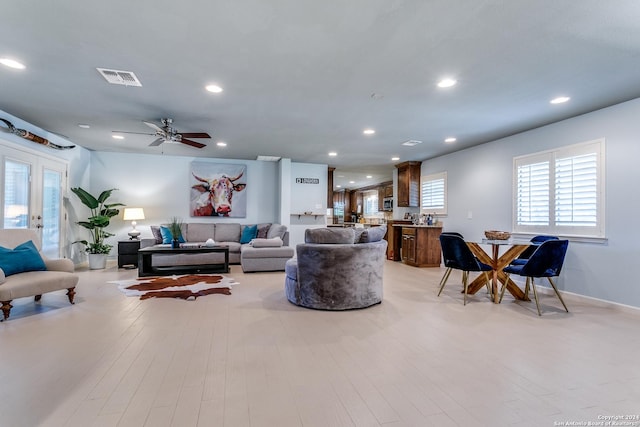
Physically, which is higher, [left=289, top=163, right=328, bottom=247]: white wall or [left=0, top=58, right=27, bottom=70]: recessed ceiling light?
[left=0, top=58, right=27, bottom=70]: recessed ceiling light

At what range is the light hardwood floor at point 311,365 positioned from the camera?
1.75 m

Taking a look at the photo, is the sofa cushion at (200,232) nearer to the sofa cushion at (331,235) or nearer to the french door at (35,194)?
the french door at (35,194)

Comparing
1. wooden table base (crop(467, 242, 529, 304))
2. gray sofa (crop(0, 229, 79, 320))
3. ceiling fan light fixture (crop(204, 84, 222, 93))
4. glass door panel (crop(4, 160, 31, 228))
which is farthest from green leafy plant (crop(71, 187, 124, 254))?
wooden table base (crop(467, 242, 529, 304))

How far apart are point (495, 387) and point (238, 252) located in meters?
5.70

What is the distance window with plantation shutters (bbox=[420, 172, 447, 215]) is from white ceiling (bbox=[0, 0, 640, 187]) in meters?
2.16

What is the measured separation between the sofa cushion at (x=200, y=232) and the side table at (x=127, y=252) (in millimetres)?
1093

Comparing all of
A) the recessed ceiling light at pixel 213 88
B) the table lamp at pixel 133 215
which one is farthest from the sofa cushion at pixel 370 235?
the table lamp at pixel 133 215

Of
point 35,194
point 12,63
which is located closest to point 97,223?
point 35,194

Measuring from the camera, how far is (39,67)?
3.08m

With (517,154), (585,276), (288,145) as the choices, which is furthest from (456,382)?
(288,145)

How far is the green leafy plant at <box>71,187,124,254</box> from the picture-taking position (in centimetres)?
643

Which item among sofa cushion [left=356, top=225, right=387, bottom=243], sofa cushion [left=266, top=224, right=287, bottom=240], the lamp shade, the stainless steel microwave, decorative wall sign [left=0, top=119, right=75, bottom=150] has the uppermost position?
decorative wall sign [left=0, top=119, right=75, bottom=150]

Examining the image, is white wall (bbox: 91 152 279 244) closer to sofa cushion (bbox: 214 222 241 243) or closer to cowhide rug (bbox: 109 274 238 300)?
sofa cushion (bbox: 214 222 241 243)

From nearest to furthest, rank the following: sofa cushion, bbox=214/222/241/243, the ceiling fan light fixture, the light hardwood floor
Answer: the light hardwood floor → the ceiling fan light fixture → sofa cushion, bbox=214/222/241/243
